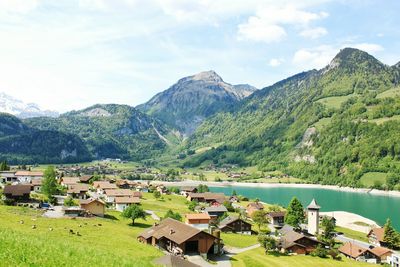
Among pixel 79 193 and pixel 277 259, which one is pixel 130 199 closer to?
pixel 79 193

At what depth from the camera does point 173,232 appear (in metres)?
62.6

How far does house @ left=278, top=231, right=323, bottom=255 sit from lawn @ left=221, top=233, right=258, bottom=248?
603cm

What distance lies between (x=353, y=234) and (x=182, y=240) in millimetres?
64741

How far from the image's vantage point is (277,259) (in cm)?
6712

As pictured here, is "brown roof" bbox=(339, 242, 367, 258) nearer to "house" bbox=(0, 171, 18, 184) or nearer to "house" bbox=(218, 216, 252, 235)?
"house" bbox=(218, 216, 252, 235)

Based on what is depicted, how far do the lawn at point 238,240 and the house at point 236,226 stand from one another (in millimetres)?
4038

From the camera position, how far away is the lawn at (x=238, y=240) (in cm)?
7500

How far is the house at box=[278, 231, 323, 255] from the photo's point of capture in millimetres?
74938

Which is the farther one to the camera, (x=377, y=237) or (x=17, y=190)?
(x=377, y=237)

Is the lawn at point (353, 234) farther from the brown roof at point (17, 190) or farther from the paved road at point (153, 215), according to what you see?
the brown roof at point (17, 190)

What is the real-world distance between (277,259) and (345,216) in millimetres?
75115

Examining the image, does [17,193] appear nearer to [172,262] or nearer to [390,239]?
[172,262]

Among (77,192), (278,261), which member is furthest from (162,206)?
(278,261)

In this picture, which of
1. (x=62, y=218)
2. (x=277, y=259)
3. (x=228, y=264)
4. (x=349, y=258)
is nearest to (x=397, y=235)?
(x=349, y=258)
